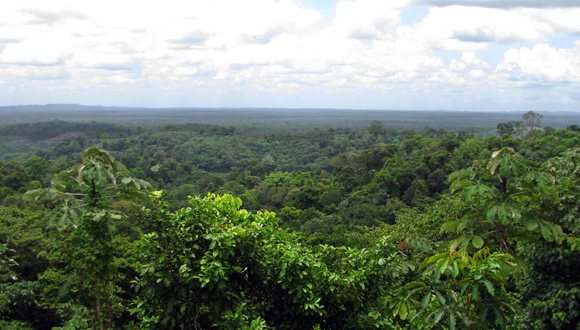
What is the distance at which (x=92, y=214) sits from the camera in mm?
2650

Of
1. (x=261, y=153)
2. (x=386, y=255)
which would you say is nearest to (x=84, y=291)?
(x=386, y=255)

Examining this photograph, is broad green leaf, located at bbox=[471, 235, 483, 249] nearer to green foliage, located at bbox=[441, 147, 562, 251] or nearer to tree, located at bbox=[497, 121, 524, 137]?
green foliage, located at bbox=[441, 147, 562, 251]

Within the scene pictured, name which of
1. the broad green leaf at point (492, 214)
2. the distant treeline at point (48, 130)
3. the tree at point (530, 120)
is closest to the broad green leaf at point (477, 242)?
the broad green leaf at point (492, 214)

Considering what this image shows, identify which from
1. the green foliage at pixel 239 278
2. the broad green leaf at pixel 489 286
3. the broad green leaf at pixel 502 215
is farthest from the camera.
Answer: the green foliage at pixel 239 278

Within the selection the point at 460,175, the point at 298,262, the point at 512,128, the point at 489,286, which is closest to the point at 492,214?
the point at 460,175

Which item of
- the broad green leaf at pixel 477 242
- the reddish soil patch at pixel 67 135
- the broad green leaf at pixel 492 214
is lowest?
the reddish soil patch at pixel 67 135

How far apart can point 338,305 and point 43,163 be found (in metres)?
44.7

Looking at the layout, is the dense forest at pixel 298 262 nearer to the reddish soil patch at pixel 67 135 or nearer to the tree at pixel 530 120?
the tree at pixel 530 120

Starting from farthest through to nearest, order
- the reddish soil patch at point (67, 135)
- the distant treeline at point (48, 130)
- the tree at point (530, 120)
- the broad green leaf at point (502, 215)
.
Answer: the distant treeline at point (48, 130) < the reddish soil patch at point (67, 135) < the tree at point (530, 120) < the broad green leaf at point (502, 215)

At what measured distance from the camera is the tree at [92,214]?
256 centimetres

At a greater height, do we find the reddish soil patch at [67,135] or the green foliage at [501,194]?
the green foliage at [501,194]

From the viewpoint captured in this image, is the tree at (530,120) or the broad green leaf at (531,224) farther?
the tree at (530,120)

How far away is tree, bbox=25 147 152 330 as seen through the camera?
2.56 meters

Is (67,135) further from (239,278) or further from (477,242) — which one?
(477,242)
